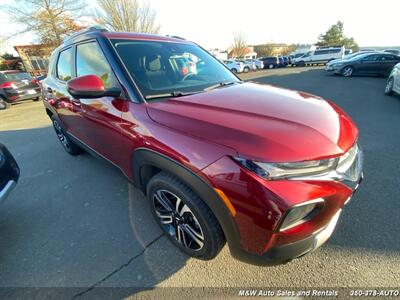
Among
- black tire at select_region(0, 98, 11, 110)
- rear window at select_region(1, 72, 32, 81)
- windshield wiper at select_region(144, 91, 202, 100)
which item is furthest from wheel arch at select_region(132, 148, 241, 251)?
black tire at select_region(0, 98, 11, 110)

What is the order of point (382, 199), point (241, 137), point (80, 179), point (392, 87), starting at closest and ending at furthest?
point (241, 137) → point (382, 199) → point (80, 179) → point (392, 87)

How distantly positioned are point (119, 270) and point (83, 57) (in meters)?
2.39

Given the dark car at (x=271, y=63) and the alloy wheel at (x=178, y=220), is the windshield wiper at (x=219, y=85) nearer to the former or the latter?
the alloy wheel at (x=178, y=220)

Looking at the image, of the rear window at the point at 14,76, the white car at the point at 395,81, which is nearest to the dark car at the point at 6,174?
the white car at the point at 395,81

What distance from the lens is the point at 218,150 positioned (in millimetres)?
1384

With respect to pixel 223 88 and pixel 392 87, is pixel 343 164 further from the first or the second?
Answer: pixel 392 87

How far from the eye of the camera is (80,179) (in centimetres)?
342

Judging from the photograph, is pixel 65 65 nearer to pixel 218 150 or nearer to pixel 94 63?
pixel 94 63

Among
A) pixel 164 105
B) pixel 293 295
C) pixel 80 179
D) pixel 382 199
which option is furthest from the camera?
pixel 80 179

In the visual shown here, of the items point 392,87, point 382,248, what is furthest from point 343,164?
point 392,87

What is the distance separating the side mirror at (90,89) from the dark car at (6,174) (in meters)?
1.29

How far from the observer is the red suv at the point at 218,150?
4.31 feet

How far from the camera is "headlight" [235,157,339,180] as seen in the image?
129cm

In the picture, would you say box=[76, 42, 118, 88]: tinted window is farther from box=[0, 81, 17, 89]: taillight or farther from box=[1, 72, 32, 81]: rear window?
box=[1, 72, 32, 81]: rear window
